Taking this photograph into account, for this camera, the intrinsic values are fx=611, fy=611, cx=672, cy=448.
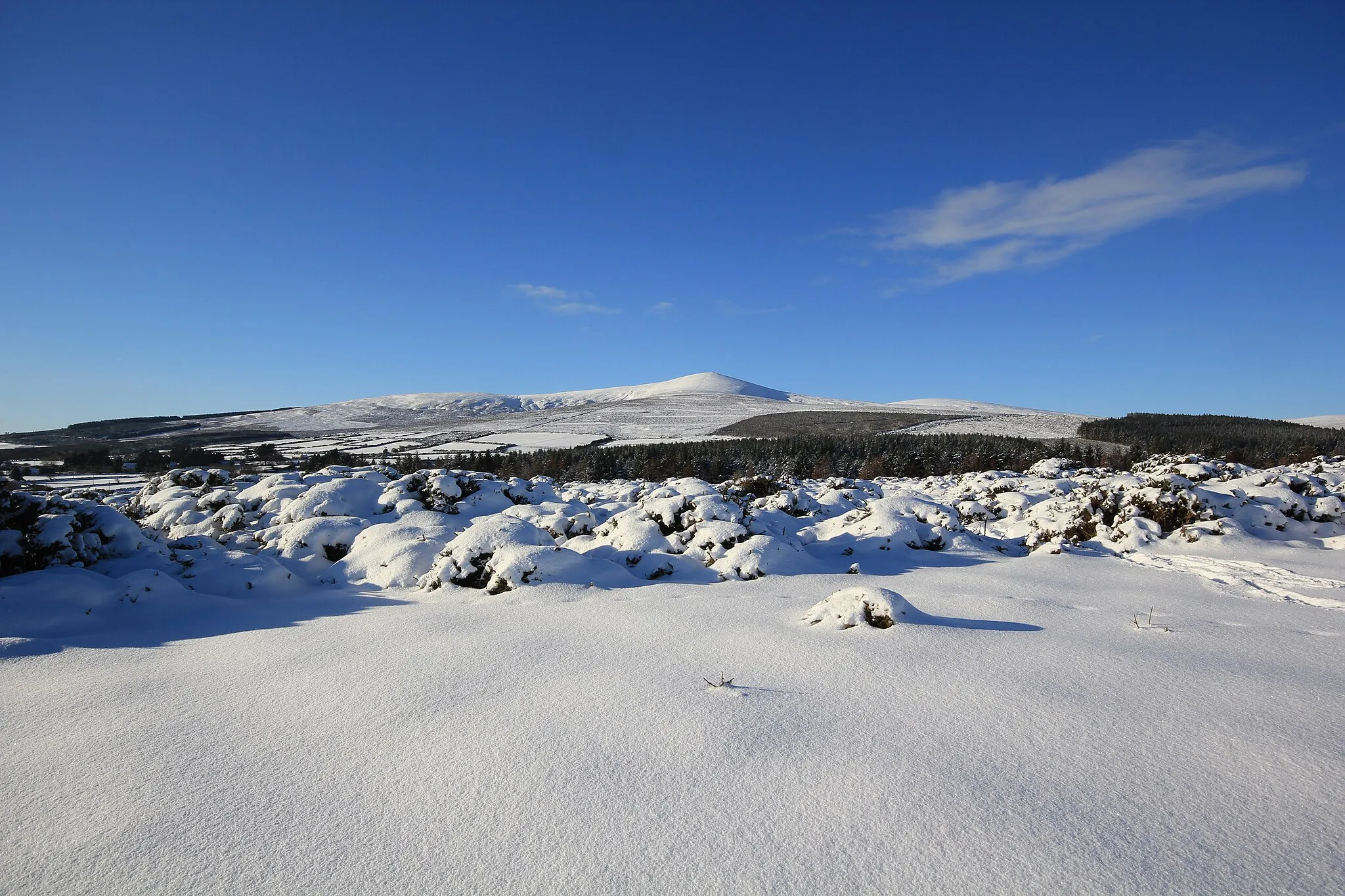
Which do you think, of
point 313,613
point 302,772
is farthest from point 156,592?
point 302,772

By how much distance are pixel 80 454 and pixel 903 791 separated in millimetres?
49555

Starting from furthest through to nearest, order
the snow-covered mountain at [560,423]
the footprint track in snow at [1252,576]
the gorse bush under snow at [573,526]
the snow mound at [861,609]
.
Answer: the snow-covered mountain at [560,423]
the gorse bush under snow at [573,526]
the footprint track in snow at [1252,576]
the snow mound at [861,609]

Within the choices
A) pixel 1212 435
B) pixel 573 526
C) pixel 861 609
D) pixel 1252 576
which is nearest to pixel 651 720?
pixel 861 609

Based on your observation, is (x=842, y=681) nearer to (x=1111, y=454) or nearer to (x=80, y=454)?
(x=80, y=454)

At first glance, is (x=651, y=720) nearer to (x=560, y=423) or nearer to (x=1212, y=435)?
(x=1212, y=435)

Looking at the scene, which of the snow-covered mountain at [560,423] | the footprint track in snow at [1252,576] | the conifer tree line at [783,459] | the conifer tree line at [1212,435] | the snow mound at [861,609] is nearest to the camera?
the snow mound at [861,609]

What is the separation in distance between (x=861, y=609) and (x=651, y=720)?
6.99 ft

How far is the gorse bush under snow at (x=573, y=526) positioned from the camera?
21.5 ft

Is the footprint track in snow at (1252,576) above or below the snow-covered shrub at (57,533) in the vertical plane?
below

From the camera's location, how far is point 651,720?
3.24 metres

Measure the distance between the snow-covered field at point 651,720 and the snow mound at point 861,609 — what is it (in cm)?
2

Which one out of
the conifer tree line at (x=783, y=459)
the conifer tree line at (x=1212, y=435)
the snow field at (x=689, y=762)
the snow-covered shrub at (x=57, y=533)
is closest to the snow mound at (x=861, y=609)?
the snow field at (x=689, y=762)

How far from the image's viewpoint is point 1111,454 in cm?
4825

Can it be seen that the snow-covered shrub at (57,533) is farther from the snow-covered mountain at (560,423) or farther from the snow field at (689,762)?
the snow-covered mountain at (560,423)
